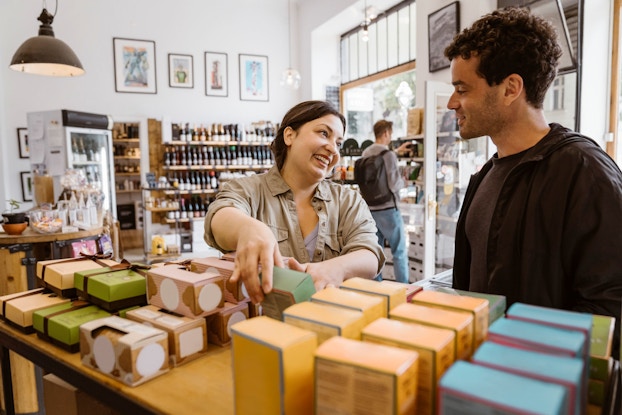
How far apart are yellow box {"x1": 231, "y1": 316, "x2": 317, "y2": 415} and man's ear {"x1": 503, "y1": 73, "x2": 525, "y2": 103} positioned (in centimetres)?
133

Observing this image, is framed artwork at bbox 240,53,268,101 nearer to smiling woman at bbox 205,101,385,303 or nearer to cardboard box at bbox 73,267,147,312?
smiling woman at bbox 205,101,385,303

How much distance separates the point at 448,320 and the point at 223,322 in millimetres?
744

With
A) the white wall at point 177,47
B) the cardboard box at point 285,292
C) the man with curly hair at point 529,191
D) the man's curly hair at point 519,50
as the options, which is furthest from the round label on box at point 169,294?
the white wall at point 177,47

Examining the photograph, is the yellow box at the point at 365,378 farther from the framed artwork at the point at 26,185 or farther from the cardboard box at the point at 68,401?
the framed artwork at the point at 26,185

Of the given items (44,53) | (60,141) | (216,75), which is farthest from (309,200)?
(216,75)

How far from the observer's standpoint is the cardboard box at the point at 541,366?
24.0 inches

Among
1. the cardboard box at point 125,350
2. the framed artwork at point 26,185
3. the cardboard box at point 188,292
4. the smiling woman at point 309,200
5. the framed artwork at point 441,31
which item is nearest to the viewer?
the cardboard box at point 125,350

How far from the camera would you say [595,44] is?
406 cm

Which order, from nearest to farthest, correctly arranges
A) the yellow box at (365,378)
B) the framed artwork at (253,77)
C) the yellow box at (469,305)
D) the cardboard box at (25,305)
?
the yellow box at (365,378)
the yellow box at (469,305)
the cardboard box at (25,305)
the framed artwork at (253,77)

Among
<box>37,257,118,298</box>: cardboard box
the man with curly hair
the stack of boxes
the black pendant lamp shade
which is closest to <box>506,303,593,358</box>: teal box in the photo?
the stack of boxes

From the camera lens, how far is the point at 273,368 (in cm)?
77

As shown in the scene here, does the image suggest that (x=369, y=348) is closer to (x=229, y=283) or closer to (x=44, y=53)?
(x=229, y=283)

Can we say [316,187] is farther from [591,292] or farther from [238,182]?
[591,292]

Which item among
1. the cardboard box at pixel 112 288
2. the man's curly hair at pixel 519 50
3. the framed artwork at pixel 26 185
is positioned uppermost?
the man's curly hair at pixel 519 50
